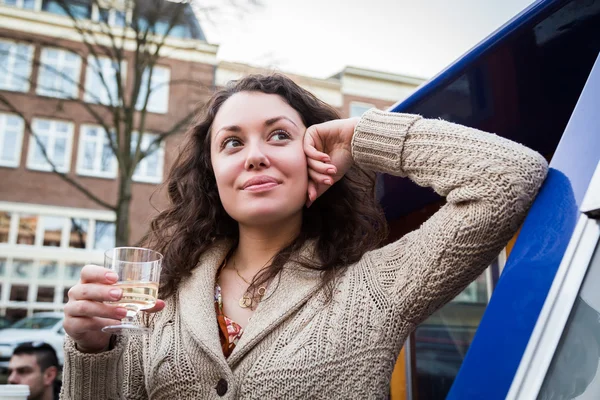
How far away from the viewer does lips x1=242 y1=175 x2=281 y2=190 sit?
65.4 inches

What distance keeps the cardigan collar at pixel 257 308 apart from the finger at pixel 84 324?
27 cm

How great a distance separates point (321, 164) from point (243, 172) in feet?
0.79

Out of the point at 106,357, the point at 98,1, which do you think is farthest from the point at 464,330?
the point at 98,1

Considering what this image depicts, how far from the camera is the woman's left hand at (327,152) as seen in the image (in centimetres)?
171

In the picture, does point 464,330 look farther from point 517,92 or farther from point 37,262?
point 37,262

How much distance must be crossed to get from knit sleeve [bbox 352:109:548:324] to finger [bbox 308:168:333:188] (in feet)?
0.54

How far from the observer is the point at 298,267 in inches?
67.7

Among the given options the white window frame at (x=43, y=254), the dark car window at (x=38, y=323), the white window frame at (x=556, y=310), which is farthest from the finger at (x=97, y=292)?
the white window frame at (x=43, y=254)

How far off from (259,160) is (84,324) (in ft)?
2.18

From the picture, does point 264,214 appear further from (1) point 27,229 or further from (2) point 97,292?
(1) point 27,229

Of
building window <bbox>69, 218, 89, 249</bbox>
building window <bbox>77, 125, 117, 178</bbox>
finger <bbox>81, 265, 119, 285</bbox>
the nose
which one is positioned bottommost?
building window <bbox>69, 218, 89, 249</bbox>

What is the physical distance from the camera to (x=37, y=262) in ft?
60.4

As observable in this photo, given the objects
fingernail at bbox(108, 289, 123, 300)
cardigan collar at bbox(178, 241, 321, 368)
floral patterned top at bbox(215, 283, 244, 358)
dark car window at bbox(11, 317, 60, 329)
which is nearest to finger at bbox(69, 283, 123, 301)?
fingernail at bbox(108, 289, 123, 300)

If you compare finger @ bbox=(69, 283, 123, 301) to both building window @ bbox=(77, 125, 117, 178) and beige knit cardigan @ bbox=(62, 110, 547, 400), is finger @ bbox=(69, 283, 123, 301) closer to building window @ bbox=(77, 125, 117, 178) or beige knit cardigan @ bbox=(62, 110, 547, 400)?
beige knit cardigan @ bbox=(62, 110, 547, 400)
